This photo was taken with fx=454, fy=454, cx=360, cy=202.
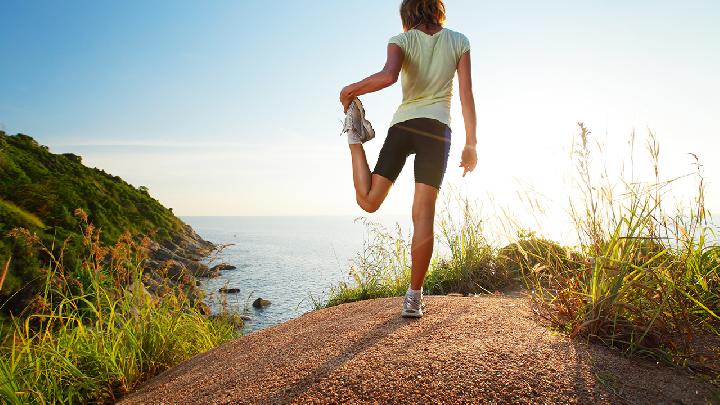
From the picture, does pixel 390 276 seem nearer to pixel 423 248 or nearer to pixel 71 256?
pixel 423 248

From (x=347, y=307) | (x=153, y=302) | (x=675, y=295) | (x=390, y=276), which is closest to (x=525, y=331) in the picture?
(x=675, y=295)

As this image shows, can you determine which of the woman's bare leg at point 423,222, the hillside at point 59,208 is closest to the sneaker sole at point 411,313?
the woman's bare leg at point 423,222

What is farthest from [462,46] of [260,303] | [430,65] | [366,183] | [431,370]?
[260,303]

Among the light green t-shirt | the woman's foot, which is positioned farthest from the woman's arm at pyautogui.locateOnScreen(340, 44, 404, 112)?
the woman's foot

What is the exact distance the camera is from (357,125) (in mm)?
3389

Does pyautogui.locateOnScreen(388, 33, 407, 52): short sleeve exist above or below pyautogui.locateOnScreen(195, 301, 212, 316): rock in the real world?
above

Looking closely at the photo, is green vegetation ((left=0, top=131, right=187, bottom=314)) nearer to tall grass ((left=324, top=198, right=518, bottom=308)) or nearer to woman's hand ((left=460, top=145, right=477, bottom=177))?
tall grass ((left=324, top=198, right=518, bottom=308))

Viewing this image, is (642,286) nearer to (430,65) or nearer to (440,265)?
(430,65)

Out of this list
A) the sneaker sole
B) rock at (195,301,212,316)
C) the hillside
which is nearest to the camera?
the sneaker sole

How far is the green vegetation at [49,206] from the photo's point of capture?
990 centimetres

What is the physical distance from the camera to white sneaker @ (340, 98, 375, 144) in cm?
334

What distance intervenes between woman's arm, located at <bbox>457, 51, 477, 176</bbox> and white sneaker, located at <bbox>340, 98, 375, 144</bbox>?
689 mm

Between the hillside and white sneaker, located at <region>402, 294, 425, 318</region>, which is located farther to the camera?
the hillside

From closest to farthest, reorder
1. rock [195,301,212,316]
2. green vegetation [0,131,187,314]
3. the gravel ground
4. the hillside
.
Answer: the gravel ground → rock [195,301,212,316] → green vegetation [0,131,187,314] → the hillside
